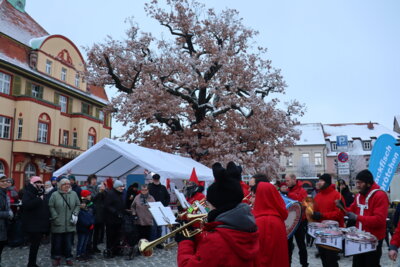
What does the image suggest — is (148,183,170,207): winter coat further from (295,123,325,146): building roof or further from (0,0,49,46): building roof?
(295,123,325,146): building roof

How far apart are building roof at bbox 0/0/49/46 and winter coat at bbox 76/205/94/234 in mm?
25230

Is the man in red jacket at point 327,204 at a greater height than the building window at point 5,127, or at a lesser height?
lesser

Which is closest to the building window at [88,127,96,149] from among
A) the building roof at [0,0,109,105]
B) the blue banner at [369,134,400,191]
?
the building roof at [0,0,109,105]

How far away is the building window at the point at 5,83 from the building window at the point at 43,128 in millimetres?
3534

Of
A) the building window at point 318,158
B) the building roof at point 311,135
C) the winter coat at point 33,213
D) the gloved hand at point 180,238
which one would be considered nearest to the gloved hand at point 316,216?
the gloved hand at point 180,238

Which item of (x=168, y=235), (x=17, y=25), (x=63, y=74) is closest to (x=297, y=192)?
(x=168, y=235)

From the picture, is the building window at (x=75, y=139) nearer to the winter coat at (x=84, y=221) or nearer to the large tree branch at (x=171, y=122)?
the large tree branch at (x=171, y=122)

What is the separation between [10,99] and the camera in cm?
2861

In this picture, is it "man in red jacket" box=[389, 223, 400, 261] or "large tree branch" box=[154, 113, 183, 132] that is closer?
"man in red jacket" box=[389, 223, 400, 261]

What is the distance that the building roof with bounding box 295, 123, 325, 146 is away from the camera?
6053 centimetres

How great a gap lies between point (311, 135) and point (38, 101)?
151 ft

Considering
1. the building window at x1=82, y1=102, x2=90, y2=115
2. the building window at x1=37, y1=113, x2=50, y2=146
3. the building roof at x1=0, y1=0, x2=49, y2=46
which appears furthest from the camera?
the building window at x1=82, y1=102, x2=90, y2=115

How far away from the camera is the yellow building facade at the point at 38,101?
2822cm

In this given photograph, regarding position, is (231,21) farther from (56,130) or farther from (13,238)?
(56,130)
